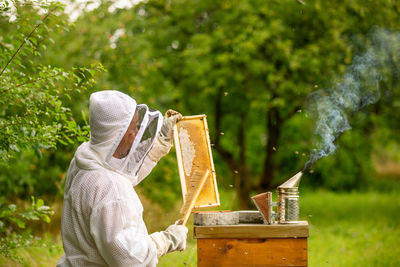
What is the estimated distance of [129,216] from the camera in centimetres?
245

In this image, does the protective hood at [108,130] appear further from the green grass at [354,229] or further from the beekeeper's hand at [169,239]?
the green grass at [354,229]

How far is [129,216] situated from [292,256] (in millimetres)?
1058

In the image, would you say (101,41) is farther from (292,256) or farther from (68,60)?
(292,256)

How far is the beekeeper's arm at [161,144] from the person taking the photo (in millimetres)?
3283

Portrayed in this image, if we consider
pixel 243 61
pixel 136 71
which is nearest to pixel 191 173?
pixel 136 71

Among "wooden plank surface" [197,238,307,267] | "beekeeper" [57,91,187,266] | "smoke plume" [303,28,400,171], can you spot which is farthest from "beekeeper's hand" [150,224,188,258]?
"smoke plume" [303,28,400,171]

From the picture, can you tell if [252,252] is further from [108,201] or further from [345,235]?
[345,235]

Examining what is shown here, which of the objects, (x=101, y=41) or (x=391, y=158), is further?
(x=391, y=158)

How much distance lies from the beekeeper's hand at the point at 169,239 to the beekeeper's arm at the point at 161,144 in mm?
619

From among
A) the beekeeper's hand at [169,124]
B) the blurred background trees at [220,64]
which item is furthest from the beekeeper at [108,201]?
the blurred background trees at [220,64]

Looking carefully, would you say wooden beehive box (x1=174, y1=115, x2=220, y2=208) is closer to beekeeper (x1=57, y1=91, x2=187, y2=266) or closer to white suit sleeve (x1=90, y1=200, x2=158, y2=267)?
beekeeper (x1=57, y1=91, x2=187, y2=266)

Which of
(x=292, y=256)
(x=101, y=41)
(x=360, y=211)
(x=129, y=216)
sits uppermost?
(x=101, y=41)

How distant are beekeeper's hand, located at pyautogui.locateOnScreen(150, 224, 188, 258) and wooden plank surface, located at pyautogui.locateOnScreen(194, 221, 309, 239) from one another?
0.25 metres

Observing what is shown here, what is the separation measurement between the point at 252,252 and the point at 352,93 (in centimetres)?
316
